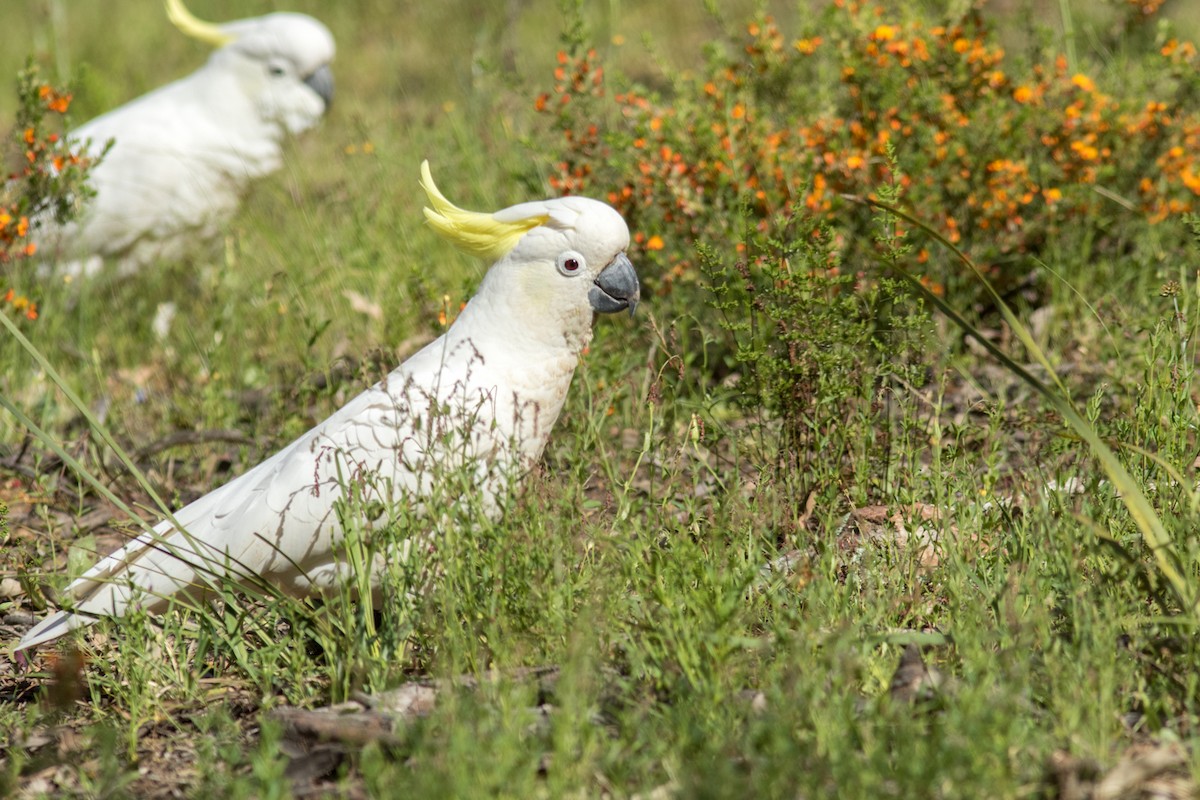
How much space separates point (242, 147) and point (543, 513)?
3754mm

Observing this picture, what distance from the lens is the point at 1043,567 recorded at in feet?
7.61

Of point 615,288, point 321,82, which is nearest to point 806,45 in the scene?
point 615,288

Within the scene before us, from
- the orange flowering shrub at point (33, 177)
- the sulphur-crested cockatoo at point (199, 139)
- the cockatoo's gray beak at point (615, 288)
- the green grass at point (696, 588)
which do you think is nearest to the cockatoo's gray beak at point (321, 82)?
the sulphur-crested cockatoo at point (199, 139)

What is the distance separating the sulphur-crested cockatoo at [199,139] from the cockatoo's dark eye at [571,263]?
271 cm

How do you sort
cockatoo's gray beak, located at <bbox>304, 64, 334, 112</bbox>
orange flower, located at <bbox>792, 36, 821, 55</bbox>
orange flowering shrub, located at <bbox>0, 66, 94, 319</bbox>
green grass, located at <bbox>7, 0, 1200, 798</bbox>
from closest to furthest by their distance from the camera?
green grass, located at <bbox>7, 0, 1200, 798</bbox> → orange flowering shrub, located at <bbox>0, 66, 94, 319</bbox> → orange flower, located at <bbox>792, 36, 821, 55</bbox> → cockatoo's gray beak, located at <bbox>304, 64, 334, 112</bbox>

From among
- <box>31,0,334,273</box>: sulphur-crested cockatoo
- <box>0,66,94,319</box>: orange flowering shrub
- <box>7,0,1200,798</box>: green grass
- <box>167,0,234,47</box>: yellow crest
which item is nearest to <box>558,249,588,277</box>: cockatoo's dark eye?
<box>7,0,1200,798</box>: green grass

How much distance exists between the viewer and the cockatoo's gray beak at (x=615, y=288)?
2.68 meters

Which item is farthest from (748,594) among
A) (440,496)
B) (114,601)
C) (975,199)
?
(975,199)

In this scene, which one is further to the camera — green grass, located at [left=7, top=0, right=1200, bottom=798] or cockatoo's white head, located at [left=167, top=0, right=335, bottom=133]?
cockatoo's white head, located at [left=167, top=0, right=335, bottom=133]

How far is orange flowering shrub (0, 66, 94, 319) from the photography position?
11.7 ft

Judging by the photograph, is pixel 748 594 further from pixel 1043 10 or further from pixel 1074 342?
pixel 1043 10

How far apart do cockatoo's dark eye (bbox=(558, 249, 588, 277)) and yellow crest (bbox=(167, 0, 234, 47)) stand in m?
3.35

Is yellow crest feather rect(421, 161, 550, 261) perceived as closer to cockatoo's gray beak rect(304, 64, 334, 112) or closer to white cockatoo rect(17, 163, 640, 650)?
white cockatoo rect(17, 163, 640, 650)

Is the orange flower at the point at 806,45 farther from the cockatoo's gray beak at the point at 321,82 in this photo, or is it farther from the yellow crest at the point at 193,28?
the yellow crest at the point at 193,28
